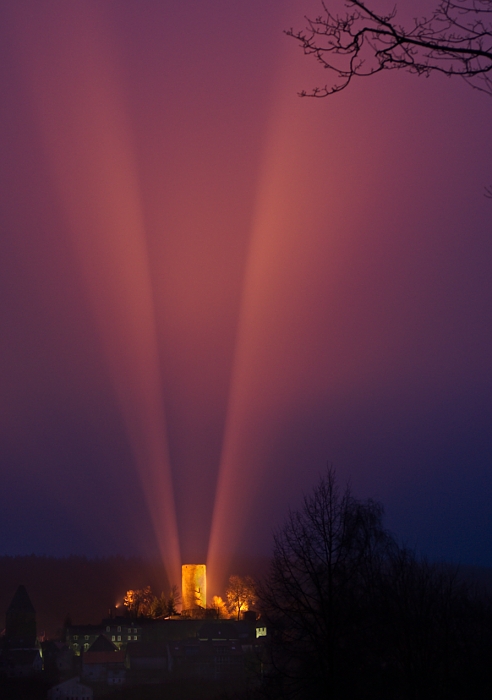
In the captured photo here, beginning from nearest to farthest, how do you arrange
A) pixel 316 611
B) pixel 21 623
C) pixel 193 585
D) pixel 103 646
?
pixel 316 611 < pixel 103 646 < pixel 21 623 < pixel 193 585

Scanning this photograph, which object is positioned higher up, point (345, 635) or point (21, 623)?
point (345, 635)

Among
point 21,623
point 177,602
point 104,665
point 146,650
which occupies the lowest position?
point 104,665

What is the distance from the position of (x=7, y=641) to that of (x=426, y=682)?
6306cm

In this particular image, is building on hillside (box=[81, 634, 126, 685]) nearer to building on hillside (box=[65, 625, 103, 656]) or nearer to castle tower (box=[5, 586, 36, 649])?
building on hillside (box=[65, 625, 103, 656])

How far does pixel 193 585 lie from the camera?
9381 cm

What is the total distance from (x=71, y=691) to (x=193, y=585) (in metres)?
43.4

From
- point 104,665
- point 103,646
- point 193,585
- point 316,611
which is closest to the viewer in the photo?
point 316,611

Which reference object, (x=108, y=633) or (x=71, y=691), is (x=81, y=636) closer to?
(x=108, y=633)

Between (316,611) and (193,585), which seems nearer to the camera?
(316,611)

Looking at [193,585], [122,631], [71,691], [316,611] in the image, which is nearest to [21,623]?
[122,631]

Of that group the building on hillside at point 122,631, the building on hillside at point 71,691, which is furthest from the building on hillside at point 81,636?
the building on hillside at point 71,691

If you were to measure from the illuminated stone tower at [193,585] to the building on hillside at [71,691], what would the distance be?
41.1m

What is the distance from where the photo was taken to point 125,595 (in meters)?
108

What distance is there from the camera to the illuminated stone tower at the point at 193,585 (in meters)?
93.8
